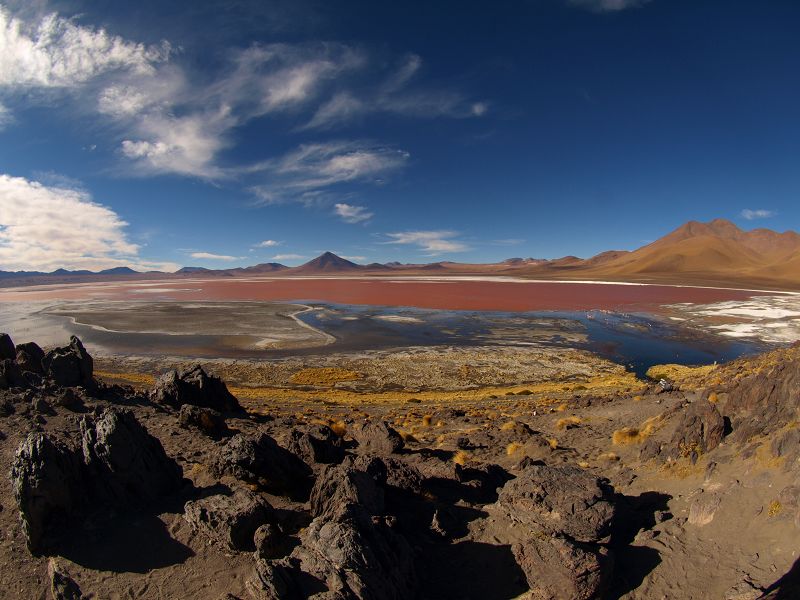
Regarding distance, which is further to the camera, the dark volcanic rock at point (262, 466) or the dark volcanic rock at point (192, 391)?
the dark volcanic rock at point (192, 391)

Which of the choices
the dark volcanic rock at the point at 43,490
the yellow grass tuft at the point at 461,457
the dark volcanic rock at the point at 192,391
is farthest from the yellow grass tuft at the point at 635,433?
the dark volcanic rock at the point at 192,391

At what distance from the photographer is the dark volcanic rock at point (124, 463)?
753cm

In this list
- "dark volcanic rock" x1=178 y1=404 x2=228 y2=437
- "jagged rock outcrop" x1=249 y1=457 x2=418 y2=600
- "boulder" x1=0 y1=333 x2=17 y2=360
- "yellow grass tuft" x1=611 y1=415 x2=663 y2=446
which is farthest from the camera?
"boulder" x1=0 y1=333 x2=17 y2=360

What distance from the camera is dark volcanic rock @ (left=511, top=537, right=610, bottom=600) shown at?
5598mm

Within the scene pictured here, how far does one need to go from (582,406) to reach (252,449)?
1398 cm

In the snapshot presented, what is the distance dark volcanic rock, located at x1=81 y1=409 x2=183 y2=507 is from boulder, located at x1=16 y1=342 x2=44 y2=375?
9042mm

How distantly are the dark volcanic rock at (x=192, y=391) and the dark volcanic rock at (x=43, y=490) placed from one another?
7110 mm

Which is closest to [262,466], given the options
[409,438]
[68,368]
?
[409,438]

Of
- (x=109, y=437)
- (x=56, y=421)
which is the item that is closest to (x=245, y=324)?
(x=56, y=421)

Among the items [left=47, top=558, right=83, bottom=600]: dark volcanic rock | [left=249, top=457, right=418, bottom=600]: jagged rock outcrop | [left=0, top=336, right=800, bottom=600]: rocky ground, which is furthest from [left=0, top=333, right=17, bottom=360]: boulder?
[left=249, top=457, right=418, bottom=600]: jagged rock outcrop

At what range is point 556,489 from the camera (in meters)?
7.02

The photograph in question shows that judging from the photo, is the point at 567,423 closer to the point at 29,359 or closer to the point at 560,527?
the point at 560,527

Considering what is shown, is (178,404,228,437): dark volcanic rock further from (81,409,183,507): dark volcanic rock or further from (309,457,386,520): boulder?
(309,457,386,520): boulder

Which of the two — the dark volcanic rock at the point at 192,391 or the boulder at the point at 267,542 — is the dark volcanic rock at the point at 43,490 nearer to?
the boulder at the point at 267,542
